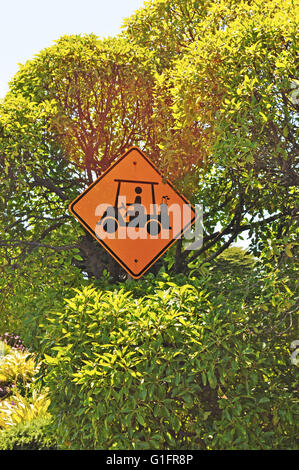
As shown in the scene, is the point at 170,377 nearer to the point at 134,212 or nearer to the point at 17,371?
the point at 134,212

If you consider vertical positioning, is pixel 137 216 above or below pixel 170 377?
above

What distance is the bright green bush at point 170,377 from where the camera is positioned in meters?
4.03

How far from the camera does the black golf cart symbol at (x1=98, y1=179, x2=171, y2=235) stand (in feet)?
19.4

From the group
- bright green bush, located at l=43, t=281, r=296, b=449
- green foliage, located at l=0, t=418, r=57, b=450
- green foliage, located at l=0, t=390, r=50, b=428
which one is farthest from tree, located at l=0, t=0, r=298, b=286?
green foliage, located at l=0, t=418, r=57, b=450

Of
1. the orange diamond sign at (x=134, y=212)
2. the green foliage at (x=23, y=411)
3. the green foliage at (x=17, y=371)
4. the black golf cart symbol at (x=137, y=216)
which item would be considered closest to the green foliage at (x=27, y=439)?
the green foliage at (x=23, y=411)

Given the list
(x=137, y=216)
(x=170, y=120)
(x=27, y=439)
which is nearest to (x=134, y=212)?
(x=137, y=216)

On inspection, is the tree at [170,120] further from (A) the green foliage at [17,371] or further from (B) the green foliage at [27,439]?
(A) the green foliage at [17,371]

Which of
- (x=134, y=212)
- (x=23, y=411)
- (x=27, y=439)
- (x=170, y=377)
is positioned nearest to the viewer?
(x=170, y=377)

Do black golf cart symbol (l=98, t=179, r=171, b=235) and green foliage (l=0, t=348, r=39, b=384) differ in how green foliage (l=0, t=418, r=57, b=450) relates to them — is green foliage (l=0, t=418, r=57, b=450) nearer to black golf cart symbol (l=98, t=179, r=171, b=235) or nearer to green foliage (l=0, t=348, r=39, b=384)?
black golf cart symbol (l=98, t=179, r=171, b=235)

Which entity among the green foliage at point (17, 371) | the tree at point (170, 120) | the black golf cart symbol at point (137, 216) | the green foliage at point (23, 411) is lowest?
the green foliage at point (23, 411)

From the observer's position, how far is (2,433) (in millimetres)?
5797

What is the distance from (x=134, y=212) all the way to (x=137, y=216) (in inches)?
2.5

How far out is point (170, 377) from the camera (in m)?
4.02

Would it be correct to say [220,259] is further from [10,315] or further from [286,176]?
[10,315]
